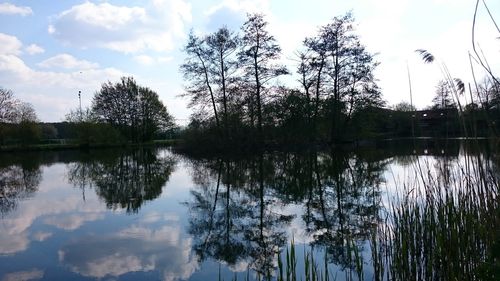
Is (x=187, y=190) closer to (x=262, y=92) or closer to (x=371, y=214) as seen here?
(x=371, y=214)

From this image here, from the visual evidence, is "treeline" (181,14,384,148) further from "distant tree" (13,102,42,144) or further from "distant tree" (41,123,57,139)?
"distant tree" (41,123,57,139)

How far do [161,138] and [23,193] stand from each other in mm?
51475

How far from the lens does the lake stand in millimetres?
4219

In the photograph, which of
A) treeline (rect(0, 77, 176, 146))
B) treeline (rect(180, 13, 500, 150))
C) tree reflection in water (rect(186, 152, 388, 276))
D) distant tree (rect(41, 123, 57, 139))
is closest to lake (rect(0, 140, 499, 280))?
tree reflection in water (rect(186, 152, 388, 276))

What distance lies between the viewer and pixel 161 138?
214ft

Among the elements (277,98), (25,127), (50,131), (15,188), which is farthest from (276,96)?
(50,131)

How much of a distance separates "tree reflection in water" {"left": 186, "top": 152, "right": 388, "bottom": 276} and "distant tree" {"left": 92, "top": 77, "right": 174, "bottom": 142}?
41080mm

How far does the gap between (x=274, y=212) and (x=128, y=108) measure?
→ 4835 cm

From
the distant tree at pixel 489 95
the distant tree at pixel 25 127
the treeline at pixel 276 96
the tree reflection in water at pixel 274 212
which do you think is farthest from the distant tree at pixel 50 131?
the distant tree at pixel 489 95

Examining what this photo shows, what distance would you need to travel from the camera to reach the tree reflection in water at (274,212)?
6242 mm

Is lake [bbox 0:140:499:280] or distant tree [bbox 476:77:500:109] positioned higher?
distant tree [bbox 476:77:500:109]

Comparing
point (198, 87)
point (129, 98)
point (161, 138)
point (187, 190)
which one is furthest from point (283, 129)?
point (161, 138)

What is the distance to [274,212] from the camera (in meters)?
9.07

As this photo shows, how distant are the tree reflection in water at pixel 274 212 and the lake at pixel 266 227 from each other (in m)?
0.03
